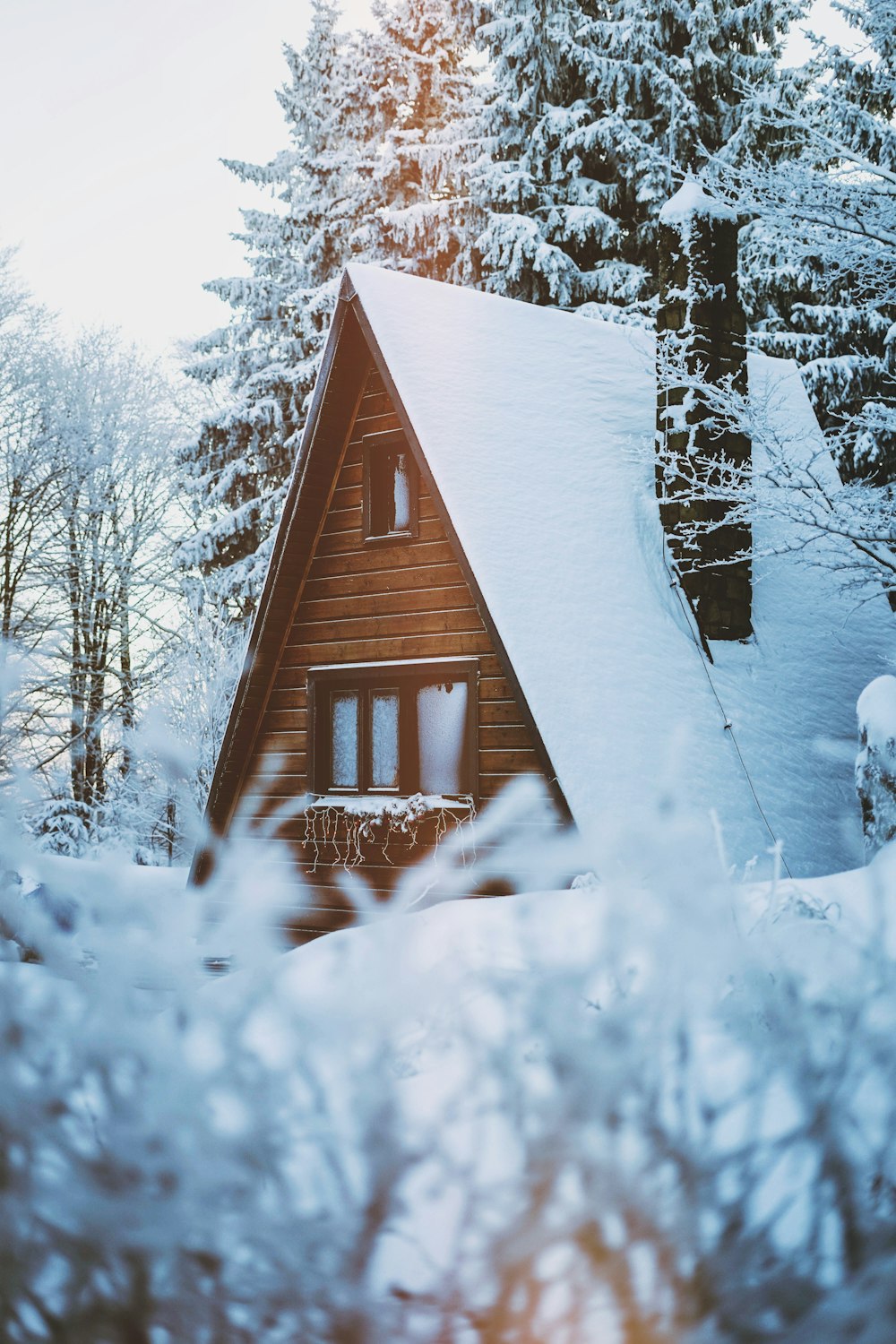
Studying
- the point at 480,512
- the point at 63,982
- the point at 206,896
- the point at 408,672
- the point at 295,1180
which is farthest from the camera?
the point at 408,672

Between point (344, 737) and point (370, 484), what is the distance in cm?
264

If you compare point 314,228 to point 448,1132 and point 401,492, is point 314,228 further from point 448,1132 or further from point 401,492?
point 448,1132

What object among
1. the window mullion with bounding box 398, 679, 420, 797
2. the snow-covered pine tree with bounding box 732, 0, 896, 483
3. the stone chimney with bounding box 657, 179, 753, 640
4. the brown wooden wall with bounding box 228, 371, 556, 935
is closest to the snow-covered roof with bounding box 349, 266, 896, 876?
the stone chimney with bounding box 657, 179, 753, 640

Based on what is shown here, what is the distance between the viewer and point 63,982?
7.47 ft

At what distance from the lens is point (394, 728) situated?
11.8 m

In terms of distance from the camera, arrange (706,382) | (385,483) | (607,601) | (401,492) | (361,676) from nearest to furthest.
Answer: (607,601), (361,676), (401,492), (385,483), (706,382)

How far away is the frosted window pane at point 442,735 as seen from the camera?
11.1 meters

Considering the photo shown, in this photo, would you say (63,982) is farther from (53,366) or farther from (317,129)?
(317,129)

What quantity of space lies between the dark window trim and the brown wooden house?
0.03m

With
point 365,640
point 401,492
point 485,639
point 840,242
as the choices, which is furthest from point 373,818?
point 840,242

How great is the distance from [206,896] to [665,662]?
30.2 ft

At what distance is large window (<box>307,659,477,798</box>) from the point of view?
11117 mm

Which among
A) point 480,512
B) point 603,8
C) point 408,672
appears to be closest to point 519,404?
point 480,512

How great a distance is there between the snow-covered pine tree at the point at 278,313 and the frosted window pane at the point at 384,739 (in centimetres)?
1307
